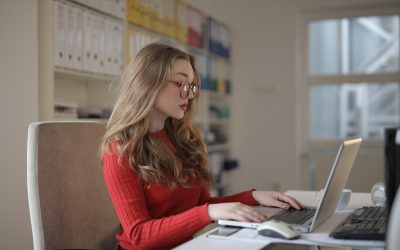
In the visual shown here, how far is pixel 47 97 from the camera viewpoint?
255cm

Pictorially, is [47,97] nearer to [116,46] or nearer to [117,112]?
[116,46]

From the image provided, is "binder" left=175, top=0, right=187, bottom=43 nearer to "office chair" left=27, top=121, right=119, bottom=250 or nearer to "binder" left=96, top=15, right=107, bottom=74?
"binder" left=96, top=15, right=107, bottom=74

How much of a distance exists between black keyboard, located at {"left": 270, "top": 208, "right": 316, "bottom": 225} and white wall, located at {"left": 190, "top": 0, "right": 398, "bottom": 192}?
13.2 feet

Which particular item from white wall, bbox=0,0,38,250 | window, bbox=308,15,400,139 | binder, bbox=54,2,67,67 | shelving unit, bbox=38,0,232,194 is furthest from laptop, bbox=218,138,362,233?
window, bbox=308,15,400,139

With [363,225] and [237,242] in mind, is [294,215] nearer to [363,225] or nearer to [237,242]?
[363,225]

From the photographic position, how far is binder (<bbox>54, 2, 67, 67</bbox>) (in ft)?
8.50

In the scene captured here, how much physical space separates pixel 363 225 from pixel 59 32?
187 centimetres

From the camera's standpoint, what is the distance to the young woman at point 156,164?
1.38 meters

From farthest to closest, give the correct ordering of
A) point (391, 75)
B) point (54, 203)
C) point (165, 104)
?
1. point (391, 75)
2. point (165, 104)
3. point (54, 203)

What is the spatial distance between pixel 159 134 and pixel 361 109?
423 cm

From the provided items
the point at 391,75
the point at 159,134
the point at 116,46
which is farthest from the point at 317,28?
the point at 159,134

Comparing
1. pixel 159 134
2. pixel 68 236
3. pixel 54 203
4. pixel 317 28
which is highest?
pixel 317 28

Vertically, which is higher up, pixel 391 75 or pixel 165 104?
pixel 391 75

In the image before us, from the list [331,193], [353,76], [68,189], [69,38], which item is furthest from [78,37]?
[353,76]
